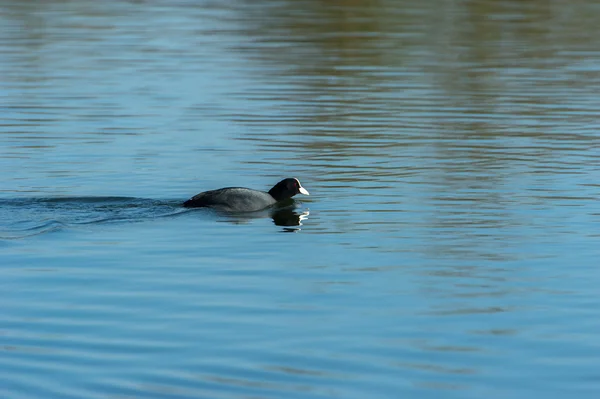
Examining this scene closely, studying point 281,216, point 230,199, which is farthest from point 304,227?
point 230,199

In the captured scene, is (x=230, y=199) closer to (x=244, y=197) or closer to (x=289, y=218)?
(x=244, y=197)

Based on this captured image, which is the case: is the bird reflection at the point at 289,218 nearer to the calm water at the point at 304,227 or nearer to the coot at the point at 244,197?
the calm water at the point at 304,227

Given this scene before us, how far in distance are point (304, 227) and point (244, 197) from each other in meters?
1.15

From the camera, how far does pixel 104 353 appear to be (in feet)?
31.7

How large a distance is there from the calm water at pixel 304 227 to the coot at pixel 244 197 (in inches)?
8.4

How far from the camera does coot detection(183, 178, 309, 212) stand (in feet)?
50.6

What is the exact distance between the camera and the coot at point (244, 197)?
Answer: 15422 mm

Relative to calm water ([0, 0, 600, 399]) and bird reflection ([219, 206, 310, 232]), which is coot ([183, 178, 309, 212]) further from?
calm water ([0, 0, 600, 399])

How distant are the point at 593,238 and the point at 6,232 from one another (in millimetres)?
6584

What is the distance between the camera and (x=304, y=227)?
14945 millimetres

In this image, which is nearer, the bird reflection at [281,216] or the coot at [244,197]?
the bird reflection at [281,216]

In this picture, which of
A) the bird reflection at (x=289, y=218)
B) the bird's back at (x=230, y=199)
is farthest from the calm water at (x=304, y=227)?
the bird's back at (x=230, y=199)

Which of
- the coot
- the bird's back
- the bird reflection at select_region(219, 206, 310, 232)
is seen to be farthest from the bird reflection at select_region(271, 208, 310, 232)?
the bird's back

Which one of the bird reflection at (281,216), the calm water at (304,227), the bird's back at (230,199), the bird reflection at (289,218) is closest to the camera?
the calm water at (304,227)
